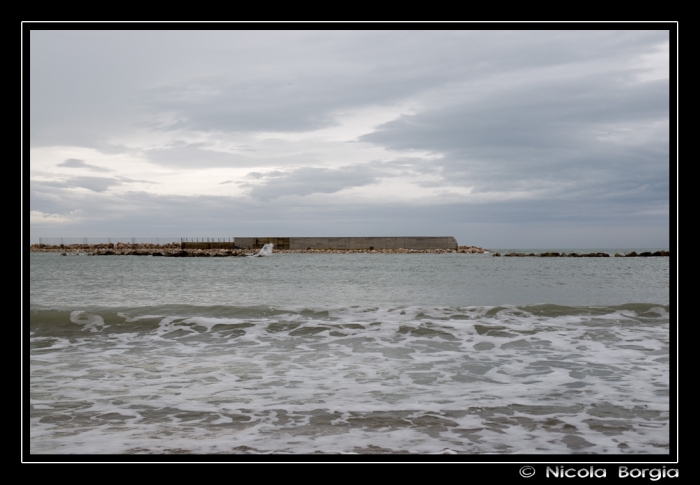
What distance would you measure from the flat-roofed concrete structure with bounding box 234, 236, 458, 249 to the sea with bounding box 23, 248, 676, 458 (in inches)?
2772

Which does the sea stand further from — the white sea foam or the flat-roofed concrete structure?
the flat-roofed concrete structure

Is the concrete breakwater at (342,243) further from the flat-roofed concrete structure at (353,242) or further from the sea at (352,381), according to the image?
the sea at (352,381)

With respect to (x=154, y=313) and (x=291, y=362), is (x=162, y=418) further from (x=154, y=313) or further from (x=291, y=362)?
(x=154, y=313)

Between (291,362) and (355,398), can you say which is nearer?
(355,398)

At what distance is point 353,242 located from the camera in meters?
84.2

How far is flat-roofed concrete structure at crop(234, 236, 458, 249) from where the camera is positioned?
8306 centimetres

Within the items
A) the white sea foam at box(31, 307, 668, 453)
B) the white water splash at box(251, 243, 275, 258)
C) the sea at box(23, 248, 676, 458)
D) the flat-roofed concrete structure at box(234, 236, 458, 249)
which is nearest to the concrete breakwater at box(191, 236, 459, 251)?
the flat-roofed concrete structure at box(234, 236, 458, 249)

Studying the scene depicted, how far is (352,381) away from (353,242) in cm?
7780

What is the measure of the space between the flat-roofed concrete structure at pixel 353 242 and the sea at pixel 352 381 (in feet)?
231

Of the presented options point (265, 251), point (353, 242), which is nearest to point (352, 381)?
point (265, 251)
